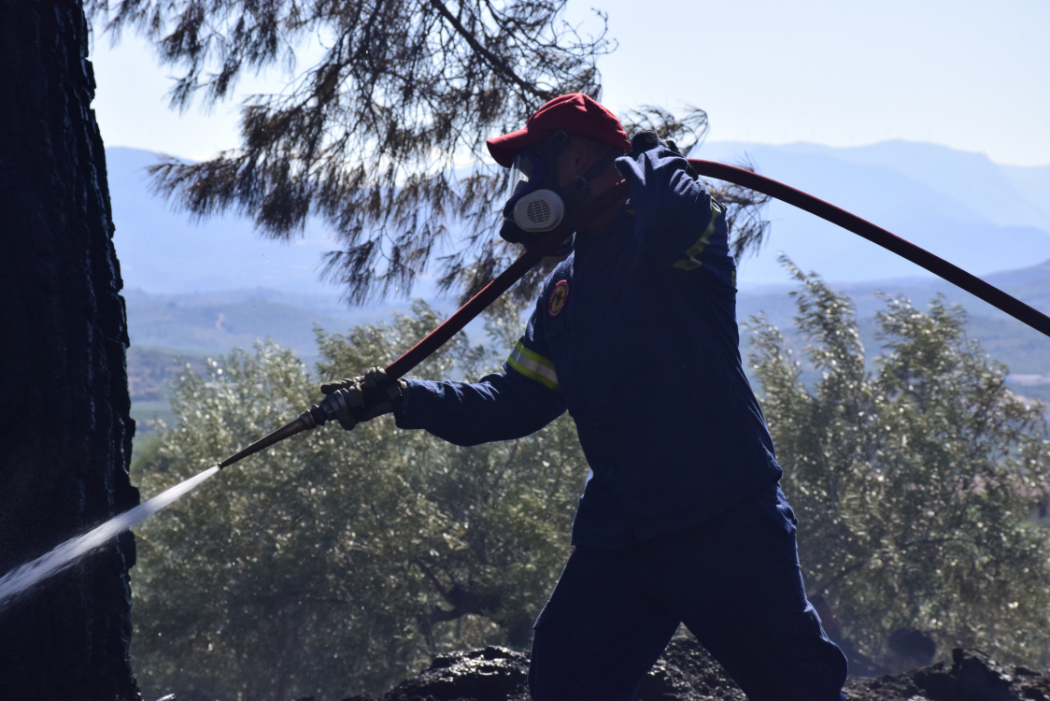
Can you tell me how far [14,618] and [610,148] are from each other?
207cm

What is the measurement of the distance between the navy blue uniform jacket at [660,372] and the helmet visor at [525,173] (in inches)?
11.8

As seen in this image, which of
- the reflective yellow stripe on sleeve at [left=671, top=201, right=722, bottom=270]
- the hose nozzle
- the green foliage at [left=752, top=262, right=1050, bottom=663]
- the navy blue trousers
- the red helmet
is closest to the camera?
the navy blue trousers

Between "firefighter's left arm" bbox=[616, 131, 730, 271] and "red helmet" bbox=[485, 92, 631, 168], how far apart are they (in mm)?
379

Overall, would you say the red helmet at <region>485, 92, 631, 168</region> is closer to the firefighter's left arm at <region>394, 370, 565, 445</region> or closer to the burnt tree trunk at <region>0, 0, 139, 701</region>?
the firefighter's left arm at <region>394, 370, 565, 445</region>

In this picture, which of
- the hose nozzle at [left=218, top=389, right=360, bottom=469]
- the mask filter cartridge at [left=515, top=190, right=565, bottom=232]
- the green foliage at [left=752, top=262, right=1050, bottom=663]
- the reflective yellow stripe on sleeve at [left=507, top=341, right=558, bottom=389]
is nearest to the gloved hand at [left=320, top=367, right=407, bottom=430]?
the hose nozzle at [left=218, top=389, right=360, bottom=469]

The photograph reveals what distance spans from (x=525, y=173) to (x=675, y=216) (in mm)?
648

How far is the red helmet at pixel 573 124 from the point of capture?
7.84 ft

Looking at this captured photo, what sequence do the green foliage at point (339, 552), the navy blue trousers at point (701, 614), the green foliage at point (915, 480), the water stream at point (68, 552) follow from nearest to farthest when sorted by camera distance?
the navy blue trousers at point (701, 614), the water stream at point (68, 552), the green foliage at point (339, 552), the green foliage at point (915, 480)

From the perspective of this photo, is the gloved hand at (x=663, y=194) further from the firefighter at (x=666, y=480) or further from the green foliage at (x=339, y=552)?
the green foliage at (x=339, y=552)

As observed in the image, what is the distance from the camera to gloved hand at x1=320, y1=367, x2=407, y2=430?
2.30 m

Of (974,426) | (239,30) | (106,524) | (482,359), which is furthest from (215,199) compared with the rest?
(974,426)

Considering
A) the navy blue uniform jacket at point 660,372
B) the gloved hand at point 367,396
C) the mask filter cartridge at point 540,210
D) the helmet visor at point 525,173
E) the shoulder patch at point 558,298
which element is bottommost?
the navy blue uniform jacket at point 660,372

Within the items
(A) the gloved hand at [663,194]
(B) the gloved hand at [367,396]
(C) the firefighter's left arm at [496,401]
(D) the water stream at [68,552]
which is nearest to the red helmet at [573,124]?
(A) the gloved hand at [663,194]

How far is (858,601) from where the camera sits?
50.4ft
